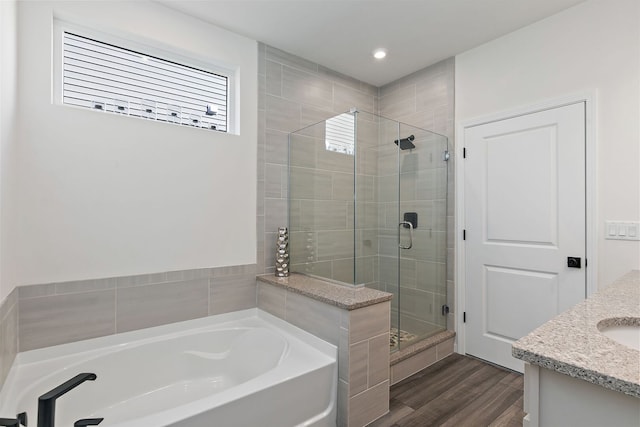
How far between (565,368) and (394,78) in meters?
3.21

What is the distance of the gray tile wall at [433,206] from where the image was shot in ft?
9.39

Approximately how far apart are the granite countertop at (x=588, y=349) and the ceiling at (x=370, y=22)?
2079 mm

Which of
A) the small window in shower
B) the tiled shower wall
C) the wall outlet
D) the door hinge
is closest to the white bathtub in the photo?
the tiled shower wall

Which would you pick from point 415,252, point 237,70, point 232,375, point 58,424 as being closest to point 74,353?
point 58,424

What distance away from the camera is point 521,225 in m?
2.55

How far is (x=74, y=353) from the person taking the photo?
196 centimetres

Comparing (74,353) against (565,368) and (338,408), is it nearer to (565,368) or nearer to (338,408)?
(338,408)

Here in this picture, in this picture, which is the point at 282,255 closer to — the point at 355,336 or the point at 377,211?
the point at 377,211

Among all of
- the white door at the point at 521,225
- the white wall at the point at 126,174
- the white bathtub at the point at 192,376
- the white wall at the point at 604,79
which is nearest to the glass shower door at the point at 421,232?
the white door at the point at 521,225

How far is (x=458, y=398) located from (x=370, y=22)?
9.11 ft

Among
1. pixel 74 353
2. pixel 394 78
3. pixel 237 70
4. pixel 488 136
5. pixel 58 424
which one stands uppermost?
pixel 394 78

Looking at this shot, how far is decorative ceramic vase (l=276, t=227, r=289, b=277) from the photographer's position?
8.89ft

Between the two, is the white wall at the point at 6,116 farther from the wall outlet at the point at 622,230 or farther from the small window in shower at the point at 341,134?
the wall outlet at the point at 622,230

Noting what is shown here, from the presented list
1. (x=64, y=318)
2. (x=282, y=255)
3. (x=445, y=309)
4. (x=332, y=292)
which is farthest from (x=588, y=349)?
(x=64, y=318)
